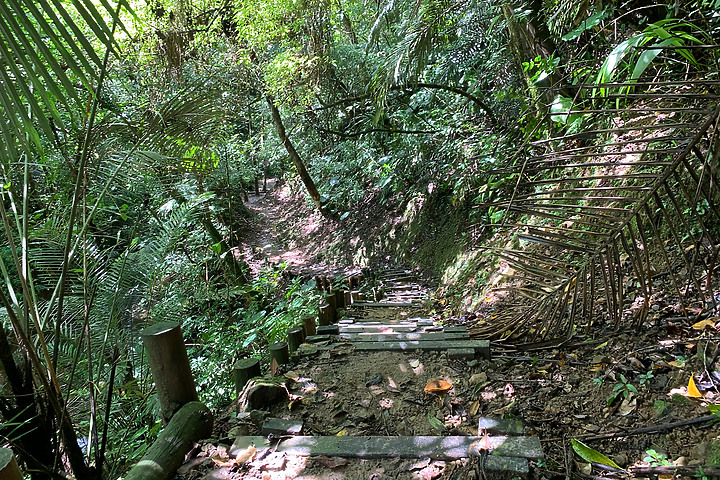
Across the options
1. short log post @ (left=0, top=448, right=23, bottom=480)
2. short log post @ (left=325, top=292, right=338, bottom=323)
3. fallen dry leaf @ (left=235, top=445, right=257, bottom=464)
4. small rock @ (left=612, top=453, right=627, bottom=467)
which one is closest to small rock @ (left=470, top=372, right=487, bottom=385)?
small rock @ (left=612, top=453, right=627, bottom=467)

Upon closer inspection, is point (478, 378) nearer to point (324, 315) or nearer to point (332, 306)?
point (324, 315)

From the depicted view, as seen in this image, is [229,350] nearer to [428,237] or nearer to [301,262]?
[428,237]

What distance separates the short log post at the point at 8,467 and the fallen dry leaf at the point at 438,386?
4.87 ft

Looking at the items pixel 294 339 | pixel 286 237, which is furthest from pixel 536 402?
pixel 286 237

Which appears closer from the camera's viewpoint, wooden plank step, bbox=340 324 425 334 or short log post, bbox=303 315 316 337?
short log post, bbox=303 315 316 337

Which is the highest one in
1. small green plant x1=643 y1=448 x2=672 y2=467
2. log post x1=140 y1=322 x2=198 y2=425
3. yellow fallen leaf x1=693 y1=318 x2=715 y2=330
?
log post x1=140 y1=322 x2=198 y2=425

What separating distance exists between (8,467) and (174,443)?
66cm

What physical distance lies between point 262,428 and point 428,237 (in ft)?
20.9

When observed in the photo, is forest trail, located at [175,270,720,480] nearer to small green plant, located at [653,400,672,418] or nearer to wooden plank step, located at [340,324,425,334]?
small green plant, located at [653,400,672,418]

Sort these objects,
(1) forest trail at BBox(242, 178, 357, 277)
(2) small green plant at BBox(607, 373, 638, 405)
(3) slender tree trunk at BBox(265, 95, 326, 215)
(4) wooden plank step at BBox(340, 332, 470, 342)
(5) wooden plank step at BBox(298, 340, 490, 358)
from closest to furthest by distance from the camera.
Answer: (2) small green plant at BBox(607, 373, 638, 405), (5) wooden plank step at BBox(298, 340, 490, 358), (4) wooden plank step at BBox(340, 332, 470, 342), (3) slender tree trunk at BBox(265, 95, 326, 215), (1) forest trail at BBox(242, 178, 357, 277)

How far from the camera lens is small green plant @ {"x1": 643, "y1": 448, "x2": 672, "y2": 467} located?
130 centimetres

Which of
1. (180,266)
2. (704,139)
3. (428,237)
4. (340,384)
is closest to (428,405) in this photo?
(340,384)

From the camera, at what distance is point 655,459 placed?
4.33 ft

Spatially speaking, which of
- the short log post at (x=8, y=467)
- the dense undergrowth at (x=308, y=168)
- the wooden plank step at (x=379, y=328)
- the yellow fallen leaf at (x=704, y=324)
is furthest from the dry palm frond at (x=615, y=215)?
the short log post at (x=8, y=467)
